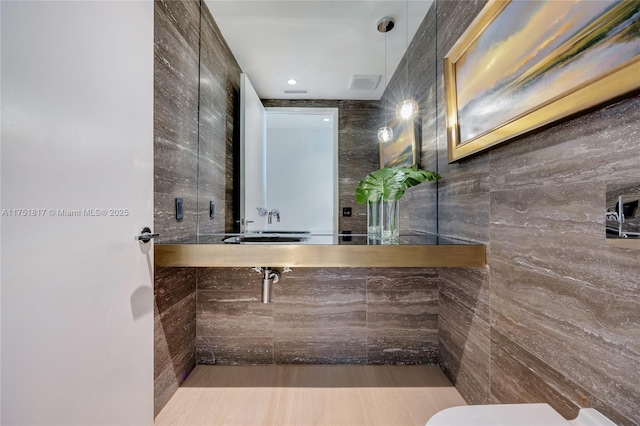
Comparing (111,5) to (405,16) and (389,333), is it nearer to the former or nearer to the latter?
(405,16)

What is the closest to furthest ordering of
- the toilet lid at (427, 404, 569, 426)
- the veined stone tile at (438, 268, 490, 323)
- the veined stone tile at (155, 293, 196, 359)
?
the toilet lid at (427, 404, 569, 426) < the veined stone tile at (438, 268, 490, 323) < the veined stone tile at (155, 293, 196, 359)

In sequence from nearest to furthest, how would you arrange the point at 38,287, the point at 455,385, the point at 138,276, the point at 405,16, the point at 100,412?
1. the point at 38,287
2. the point at 100,412
3. the point at 138,276
4. the point at 455,385
5. the point at 405,16

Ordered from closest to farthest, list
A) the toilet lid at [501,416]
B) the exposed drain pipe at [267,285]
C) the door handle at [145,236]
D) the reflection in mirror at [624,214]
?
the reflection in mirror at [624,214] < the toilet lid at [501,416] < the door handle at [145,236] < the exposed drain pipe at [267,285]

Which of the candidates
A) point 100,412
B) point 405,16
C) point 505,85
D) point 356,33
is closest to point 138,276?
point 100,412

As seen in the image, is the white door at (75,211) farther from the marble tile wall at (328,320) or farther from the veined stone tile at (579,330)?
the veined stone tile at (579,330)

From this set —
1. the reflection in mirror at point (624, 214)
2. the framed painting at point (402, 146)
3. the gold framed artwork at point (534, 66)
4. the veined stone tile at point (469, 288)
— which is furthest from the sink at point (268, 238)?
the reflection in mirror at point (624, 214)

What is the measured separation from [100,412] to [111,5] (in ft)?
4.01

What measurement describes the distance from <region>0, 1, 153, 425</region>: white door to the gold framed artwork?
1.23 metres

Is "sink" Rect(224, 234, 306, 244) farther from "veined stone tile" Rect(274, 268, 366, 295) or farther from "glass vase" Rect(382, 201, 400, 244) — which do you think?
"glass vase" Rect(382, 201, 400, 244)

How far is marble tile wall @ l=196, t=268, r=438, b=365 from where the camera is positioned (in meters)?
1.50

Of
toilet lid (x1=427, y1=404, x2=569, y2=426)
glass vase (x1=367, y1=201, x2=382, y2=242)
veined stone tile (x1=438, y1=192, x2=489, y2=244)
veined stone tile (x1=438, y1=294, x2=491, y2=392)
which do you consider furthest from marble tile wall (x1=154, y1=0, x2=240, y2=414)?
veined stone tile (x1=438, y1=294, x2=491, y2=392)

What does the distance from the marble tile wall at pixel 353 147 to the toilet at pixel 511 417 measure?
0.89 m

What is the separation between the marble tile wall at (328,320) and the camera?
1499 mm

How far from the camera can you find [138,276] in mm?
959
